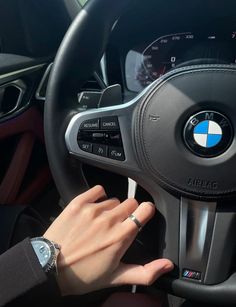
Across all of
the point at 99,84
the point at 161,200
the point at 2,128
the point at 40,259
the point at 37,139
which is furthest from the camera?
the point at 37,139

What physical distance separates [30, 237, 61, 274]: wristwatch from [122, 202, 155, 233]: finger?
0.13 metres

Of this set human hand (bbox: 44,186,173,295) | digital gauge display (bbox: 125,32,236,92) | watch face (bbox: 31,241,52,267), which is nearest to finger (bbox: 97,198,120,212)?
human hand (bbox: 44,186,173,295)

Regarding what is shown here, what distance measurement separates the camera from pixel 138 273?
89 centimetres

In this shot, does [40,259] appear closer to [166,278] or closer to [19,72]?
[166,278]

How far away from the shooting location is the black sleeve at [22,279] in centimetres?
84

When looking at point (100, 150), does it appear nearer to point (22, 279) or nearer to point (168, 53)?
point (22, 279)

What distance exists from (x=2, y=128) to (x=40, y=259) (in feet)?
1.91

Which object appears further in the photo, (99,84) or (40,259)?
(99,84)

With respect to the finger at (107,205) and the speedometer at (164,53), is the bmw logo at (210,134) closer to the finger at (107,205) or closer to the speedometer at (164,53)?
the finger at (107,205)

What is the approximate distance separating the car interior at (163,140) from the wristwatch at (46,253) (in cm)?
13

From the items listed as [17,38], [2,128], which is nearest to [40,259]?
[2,128]

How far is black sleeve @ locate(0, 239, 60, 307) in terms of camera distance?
84cm

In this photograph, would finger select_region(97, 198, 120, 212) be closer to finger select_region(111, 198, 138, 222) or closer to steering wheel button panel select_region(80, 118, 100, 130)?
finger select_region(111, 198, 138, 222)

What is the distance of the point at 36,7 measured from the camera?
1530 millimetres
